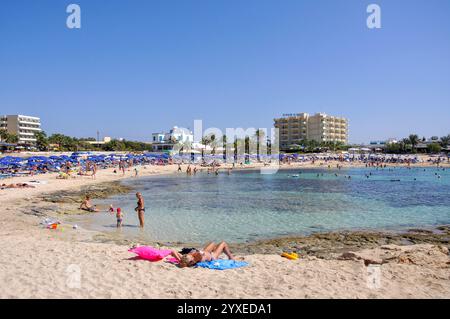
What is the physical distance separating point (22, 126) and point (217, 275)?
9866cm

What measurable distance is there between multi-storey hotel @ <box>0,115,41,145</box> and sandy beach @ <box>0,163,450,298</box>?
89.6 meters

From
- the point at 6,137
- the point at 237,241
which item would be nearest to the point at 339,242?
the point at 237,241

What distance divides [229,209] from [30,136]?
9149 cm

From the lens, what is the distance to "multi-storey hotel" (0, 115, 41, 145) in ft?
288

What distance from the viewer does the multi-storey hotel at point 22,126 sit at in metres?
87.7

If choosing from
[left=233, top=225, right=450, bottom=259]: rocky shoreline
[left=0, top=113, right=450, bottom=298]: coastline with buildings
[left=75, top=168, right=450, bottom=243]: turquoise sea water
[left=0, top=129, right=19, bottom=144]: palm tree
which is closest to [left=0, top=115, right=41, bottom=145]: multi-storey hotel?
[left=0, top=129, right=19, bottom=144]: palm tree

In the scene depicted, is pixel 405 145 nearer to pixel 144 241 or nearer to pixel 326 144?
pixel 326 144

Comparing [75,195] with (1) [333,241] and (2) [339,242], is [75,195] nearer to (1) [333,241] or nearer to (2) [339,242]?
(1) [333,241]

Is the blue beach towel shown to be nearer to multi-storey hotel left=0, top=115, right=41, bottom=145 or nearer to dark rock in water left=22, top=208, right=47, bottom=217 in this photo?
dark rock in water left=22, top=208, right=47, bottom=217

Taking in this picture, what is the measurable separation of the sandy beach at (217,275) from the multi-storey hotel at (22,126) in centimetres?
8959

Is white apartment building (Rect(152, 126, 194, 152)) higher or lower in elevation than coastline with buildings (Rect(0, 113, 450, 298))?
higher

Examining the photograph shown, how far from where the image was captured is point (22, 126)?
89.9m
